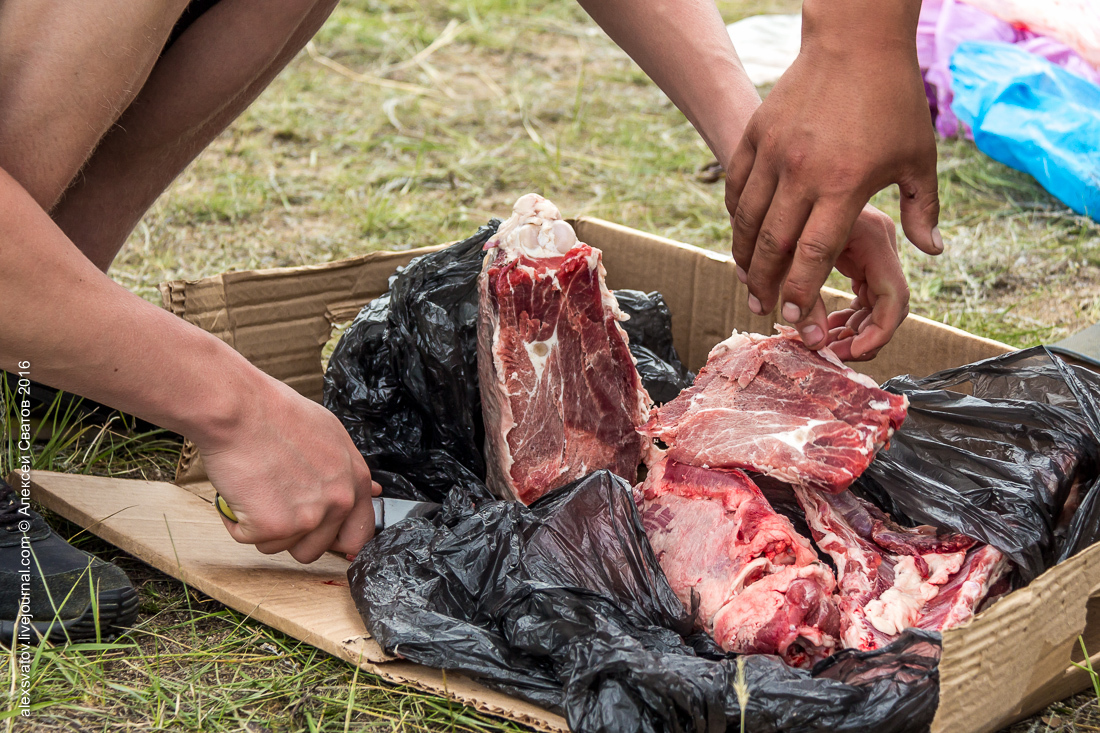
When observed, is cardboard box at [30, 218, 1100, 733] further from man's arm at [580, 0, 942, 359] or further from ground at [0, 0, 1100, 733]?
man's arm at [580, 0, 942, 359]

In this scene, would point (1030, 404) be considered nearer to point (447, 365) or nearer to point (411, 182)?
point (447, 365)

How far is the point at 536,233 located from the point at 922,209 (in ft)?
2.27

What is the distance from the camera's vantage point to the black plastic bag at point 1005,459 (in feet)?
5.16

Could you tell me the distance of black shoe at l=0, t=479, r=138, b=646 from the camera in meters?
1.51

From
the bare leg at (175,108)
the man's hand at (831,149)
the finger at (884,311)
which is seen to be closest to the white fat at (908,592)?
the finger at (884,311)

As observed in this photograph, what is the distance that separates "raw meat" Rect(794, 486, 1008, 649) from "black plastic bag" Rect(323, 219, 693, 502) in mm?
723

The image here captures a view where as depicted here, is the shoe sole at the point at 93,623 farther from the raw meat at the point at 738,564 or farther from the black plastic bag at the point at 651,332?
the black plastic bag at the point at 651,332

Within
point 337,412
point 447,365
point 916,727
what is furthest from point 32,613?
point 916,727

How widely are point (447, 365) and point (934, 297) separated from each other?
1.82m

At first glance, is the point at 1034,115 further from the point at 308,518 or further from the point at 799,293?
the point at 308,518

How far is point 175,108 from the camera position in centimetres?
213

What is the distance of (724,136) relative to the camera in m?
1.84

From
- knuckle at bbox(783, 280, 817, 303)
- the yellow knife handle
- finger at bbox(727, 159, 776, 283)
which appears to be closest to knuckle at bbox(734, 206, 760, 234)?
finger at bbox(727, 159, 776, 283)

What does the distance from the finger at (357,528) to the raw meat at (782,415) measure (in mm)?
516
